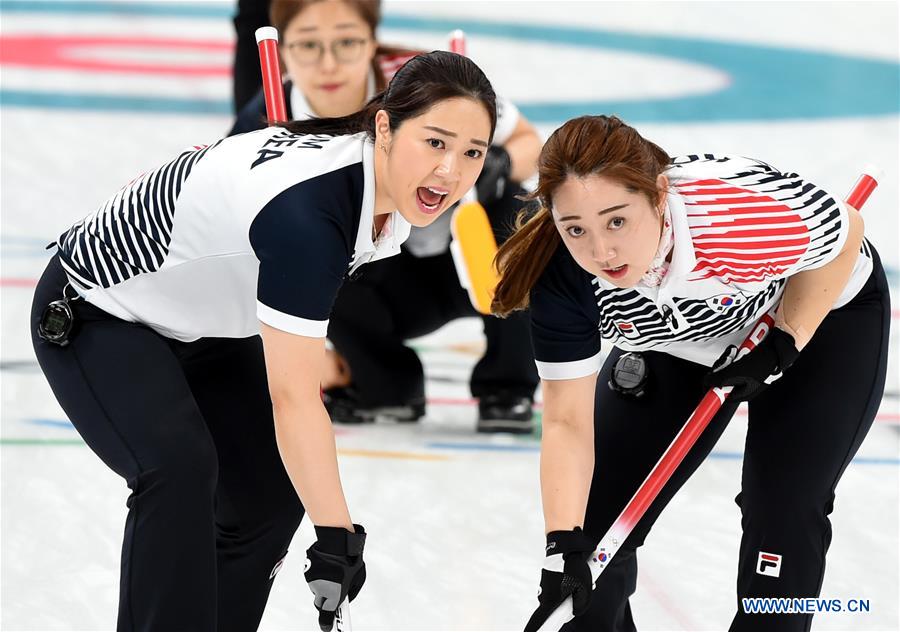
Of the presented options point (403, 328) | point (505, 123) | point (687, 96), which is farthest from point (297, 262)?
point (687, 96)

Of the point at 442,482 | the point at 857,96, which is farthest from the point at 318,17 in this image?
the point at 857,96

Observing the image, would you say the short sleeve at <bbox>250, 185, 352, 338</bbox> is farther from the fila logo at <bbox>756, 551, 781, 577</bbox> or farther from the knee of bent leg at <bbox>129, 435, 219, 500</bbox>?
the fila logo at <bbox>756, 551, 781, 577</bbox>

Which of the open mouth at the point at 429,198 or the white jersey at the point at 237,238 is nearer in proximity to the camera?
the white jersey at the point at 237,238

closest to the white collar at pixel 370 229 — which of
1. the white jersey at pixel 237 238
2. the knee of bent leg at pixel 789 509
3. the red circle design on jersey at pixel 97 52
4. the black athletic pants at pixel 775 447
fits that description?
the white jersey at pixel 237 238

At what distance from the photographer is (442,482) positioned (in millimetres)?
3420

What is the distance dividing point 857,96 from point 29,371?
173 inches

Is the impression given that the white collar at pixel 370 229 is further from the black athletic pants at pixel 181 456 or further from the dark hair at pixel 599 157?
the black athletic pants at pixel 181 456

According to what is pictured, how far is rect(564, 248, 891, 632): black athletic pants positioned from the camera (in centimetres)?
224

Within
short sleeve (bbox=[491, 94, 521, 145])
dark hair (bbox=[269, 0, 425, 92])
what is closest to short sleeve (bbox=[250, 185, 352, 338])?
dark hair (bbox=[269, 0, 425, 92])

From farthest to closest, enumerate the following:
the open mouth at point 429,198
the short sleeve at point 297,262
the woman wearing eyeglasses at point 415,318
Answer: the woman wearing eyeglasses at point 415,318
the open mouth at point 429,198
the short sleeve at point 297,262

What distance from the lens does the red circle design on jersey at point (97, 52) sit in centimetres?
705

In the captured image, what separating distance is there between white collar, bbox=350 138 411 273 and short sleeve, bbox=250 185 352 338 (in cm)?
7

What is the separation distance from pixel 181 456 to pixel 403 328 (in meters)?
1.97

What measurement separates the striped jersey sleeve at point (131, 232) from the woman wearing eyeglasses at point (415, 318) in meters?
1.37
